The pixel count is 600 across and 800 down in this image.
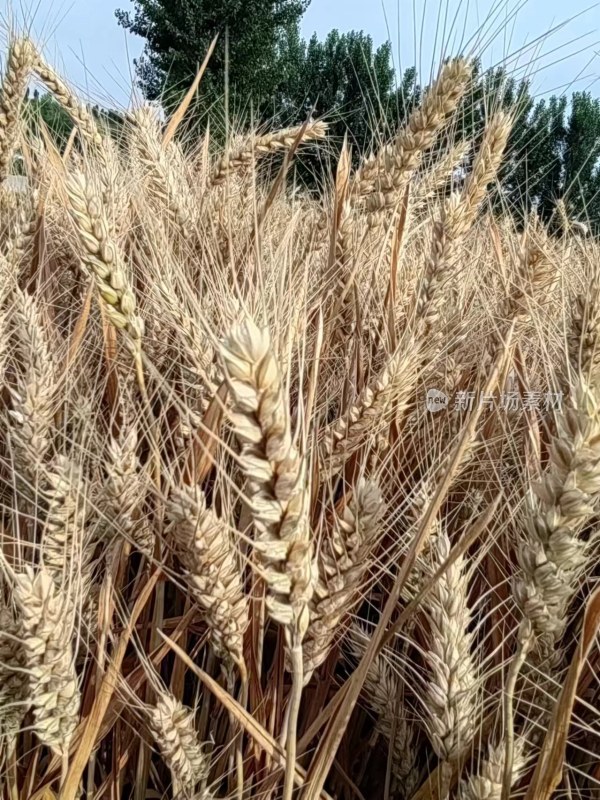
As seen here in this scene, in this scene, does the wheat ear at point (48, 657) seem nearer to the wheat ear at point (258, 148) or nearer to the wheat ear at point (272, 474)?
the wheat ear at point (272, 474)

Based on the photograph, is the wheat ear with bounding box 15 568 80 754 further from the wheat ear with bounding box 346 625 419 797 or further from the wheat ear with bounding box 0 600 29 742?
the wheat ear with bounding box 346 625 419 797

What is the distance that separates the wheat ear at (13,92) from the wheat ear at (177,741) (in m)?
0.98

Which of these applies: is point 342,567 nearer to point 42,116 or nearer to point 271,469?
point 271,469

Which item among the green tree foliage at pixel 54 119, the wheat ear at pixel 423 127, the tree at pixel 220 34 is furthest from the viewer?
the tree at pixel 220 34

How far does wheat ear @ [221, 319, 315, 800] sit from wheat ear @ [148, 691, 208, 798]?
0.18m

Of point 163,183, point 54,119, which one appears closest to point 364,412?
point 163,183

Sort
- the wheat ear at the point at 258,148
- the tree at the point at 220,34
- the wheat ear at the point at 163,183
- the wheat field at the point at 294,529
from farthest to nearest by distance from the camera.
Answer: the tree at the point at 220,34 → the wheat ear at the point at 258,148 → the wheat ear at the point at 163,183 → the wheat field at the point at 294,529

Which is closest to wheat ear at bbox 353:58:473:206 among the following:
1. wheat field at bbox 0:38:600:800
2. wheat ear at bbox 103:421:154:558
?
wheat field at bbox 0:38:600:800

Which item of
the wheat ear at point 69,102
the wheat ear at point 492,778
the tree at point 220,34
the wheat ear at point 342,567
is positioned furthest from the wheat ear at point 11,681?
the tree at point 220,34

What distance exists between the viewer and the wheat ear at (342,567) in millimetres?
468

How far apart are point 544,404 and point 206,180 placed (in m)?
0.88

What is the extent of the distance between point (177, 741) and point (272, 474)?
330 mm

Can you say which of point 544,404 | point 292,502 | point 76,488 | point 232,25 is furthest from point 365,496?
point 232,25

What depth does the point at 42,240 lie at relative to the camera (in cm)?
105
